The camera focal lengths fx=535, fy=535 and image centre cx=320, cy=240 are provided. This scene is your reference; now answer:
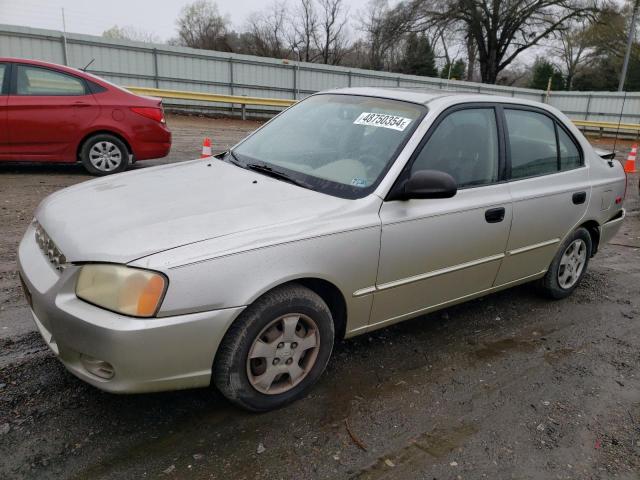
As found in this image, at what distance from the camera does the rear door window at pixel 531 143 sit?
3.88 meters

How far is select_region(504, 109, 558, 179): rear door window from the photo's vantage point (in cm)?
388

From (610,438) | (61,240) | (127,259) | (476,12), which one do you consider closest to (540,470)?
(610,438)

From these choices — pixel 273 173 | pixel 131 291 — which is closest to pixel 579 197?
pixel 273 173

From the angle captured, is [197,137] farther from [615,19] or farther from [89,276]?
[615,19]

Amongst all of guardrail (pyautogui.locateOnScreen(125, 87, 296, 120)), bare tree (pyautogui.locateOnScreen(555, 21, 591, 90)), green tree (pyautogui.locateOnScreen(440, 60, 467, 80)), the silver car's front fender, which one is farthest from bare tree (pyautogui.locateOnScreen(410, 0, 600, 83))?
the silver car's front fender

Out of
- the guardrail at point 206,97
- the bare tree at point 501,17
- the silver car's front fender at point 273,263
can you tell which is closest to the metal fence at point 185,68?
the guardrail at point 206,97

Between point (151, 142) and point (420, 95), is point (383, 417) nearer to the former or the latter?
→ point (420, 95)

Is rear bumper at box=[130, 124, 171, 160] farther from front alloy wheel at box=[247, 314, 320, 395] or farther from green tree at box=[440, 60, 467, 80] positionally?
green tree at box=[440, 60, 467, 80]

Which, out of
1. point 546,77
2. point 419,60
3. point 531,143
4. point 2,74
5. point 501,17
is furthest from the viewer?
point 546,77

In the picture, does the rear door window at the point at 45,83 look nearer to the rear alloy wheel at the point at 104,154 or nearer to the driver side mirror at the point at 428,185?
the rear alloy wheel at the point at 104,154

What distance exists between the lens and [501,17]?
1523 inches

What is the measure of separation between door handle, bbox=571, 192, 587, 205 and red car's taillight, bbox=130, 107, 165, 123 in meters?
6.08

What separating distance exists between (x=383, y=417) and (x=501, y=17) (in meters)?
41.7

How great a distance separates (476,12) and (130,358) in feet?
135
